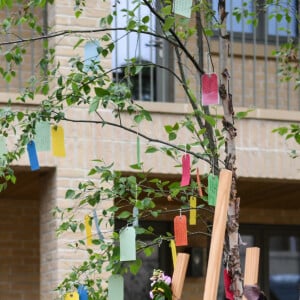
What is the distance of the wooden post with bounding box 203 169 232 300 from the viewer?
438 cm

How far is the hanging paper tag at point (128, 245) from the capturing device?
231 inches

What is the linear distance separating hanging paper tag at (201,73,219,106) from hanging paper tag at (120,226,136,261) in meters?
0.83

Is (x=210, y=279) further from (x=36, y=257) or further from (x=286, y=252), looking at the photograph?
(x=286, y=252)

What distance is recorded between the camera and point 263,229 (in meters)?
12.7

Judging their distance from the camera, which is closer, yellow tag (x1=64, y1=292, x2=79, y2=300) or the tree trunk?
the tree trunk

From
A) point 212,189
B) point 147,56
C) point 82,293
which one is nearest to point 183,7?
point 212,189

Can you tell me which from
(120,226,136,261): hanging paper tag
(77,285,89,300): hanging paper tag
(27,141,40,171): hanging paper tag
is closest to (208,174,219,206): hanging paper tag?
(120,226,136,261): hanging paper tag

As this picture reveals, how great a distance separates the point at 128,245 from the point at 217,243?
5.03ft

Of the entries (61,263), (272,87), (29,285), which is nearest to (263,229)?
(272,87)

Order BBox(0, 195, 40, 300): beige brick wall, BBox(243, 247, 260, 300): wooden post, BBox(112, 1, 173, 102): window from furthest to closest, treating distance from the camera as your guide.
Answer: BBox(0, 195, 40, 300): beige brick wall < BBox(112, 1, 173, 102): window < BBox(243, 247, 260, 300): wooden post

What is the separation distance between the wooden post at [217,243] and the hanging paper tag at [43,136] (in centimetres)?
210

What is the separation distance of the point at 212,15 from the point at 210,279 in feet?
8.06

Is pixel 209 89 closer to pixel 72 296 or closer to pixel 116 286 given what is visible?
pixel 116 286

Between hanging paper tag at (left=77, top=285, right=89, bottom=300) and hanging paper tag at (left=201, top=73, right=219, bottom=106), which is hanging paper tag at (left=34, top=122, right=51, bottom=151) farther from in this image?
hanging paper tag at (left=201, top=73, right=219, bottom=106)
